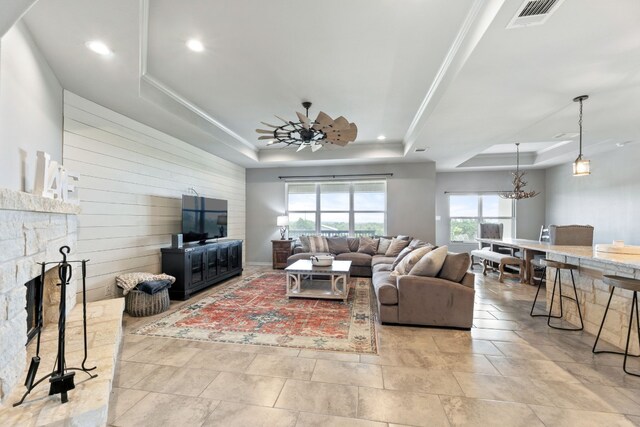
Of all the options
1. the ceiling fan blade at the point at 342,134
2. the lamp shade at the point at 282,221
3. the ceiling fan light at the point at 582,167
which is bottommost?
the lamp shade at the point at 282,221

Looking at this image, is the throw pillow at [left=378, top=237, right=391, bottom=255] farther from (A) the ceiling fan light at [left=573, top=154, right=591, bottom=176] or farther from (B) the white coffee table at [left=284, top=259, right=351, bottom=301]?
(A) the ceiling fan light at [left=573, top=154, right=591, bottom=176]

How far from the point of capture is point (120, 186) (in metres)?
3.78

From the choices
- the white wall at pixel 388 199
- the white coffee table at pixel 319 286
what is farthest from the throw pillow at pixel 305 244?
the white coffee table at pixel 319 286

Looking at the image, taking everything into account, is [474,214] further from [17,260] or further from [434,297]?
[17,260]

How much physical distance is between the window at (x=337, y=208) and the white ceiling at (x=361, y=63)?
2.66 m

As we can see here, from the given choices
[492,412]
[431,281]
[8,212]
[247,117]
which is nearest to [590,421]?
[492,412]

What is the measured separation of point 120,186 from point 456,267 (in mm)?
4346

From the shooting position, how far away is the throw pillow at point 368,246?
634 cm

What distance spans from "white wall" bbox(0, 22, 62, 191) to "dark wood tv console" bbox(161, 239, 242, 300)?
2.05 meters

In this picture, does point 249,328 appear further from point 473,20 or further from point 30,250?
point 473,20

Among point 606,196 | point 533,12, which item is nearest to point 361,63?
point 533,12

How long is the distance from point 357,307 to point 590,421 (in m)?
2.44

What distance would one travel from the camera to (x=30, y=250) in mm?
1837

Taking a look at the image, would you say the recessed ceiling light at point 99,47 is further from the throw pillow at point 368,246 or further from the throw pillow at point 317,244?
the throw pillow at point 368,246
